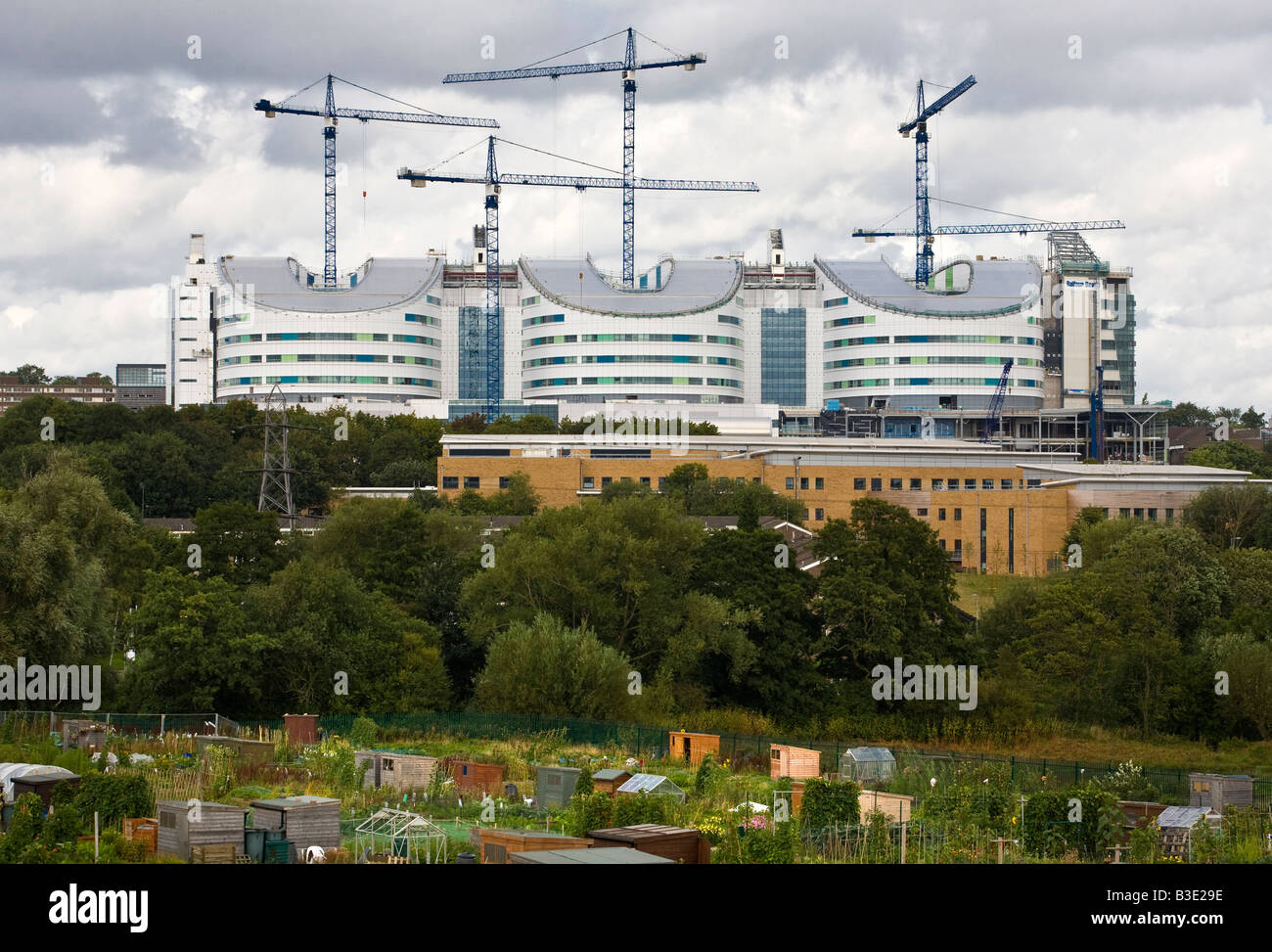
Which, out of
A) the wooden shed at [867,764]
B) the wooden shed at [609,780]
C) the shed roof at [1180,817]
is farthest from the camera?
the wooden shed at [867,764]

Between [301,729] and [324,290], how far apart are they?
129m

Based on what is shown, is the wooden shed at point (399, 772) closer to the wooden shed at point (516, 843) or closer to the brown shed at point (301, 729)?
the brown shed at point (301, 729)

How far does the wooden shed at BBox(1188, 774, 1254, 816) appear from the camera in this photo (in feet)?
83.7

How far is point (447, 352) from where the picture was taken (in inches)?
6245

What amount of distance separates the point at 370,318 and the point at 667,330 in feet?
105

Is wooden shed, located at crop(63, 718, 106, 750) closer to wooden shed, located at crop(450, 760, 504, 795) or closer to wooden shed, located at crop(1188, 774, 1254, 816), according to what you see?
wooden shed, located at crop(450, 760, 504, 795)

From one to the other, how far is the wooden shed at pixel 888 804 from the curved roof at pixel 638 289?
12882 centimetres

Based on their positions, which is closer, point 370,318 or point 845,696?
point 845,696

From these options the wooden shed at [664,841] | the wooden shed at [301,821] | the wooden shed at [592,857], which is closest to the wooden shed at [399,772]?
the wooden shed at [301,821]

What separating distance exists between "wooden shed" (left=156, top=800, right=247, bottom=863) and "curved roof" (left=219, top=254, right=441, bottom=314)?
5403 inches

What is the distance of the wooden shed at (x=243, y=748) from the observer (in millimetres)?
29031

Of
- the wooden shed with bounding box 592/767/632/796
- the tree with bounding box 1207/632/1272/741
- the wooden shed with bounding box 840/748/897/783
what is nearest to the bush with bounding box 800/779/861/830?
the wooden shed with bounding box 592/767/632/796
